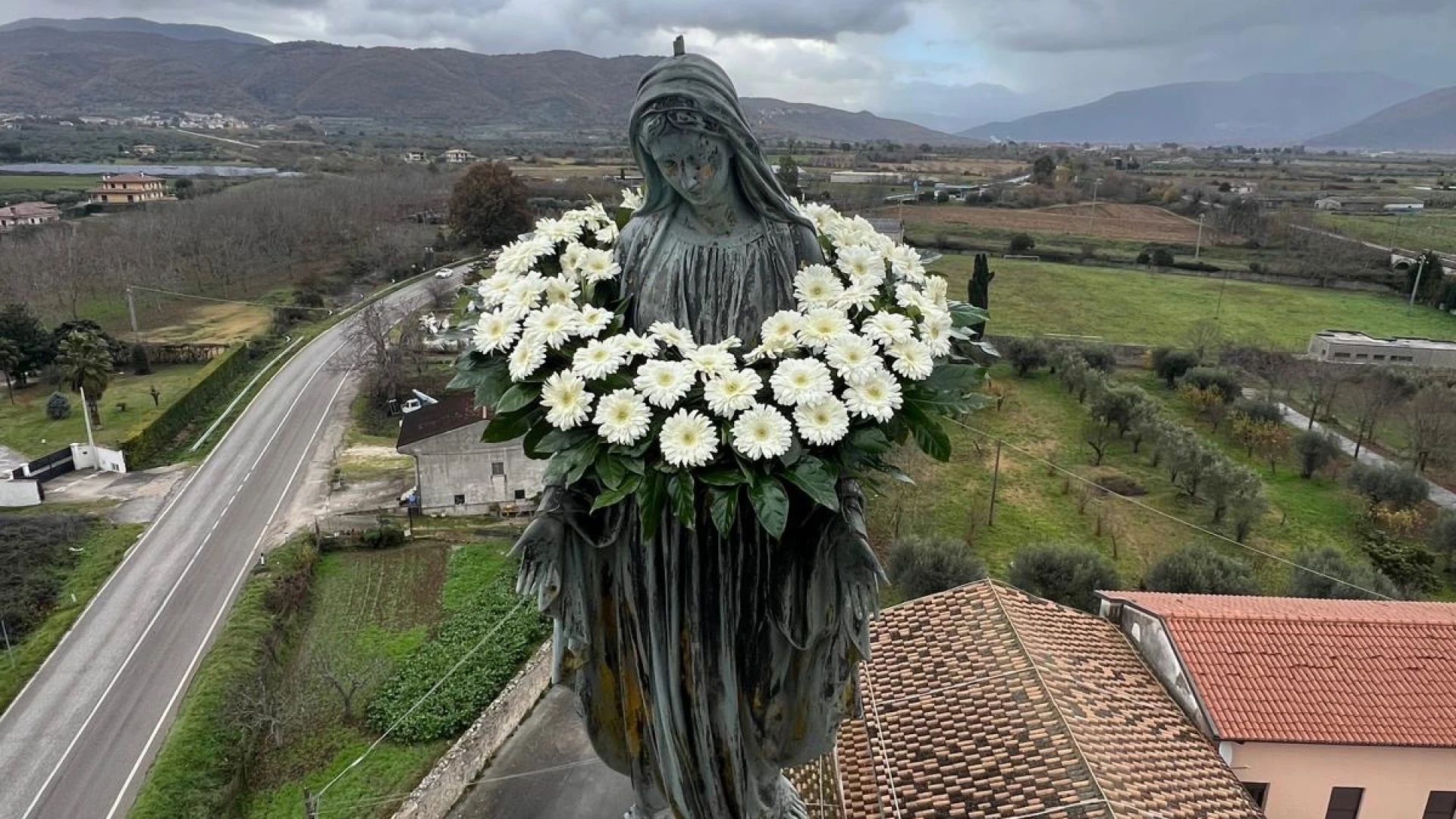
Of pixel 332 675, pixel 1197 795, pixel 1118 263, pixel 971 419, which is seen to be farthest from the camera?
pixel 1118 263

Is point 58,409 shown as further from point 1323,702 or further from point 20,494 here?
point 1323,702

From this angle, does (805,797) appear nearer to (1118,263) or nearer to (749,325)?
(749,325)

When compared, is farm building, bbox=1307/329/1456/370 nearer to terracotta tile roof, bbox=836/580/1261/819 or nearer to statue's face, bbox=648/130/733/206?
terracotta tile roof, bbox=836/580/1261/819

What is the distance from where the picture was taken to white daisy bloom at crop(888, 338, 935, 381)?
11.3ft

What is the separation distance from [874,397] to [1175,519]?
24978mm

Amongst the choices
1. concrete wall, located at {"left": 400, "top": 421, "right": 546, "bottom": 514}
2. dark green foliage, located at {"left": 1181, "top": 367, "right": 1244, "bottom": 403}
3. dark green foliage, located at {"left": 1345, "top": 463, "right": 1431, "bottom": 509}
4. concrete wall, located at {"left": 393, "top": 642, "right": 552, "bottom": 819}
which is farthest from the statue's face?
dark green foliage, located at {"left": 1181, "top": 367, "right": 1244, "bottom": 403}

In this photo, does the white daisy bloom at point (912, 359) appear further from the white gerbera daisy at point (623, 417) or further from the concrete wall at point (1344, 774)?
the concrete wall at point (1344, 774)

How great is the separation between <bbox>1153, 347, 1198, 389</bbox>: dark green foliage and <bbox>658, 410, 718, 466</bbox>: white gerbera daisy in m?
38.9

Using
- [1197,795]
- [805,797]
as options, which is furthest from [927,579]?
[805,797]

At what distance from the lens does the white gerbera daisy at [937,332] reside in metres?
3.64

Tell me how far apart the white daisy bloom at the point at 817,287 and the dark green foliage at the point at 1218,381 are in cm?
3528

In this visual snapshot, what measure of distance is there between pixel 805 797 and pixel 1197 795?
→ 4.75 m

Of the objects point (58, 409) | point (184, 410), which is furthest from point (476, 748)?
point (58, 409)

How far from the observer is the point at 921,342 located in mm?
3605
